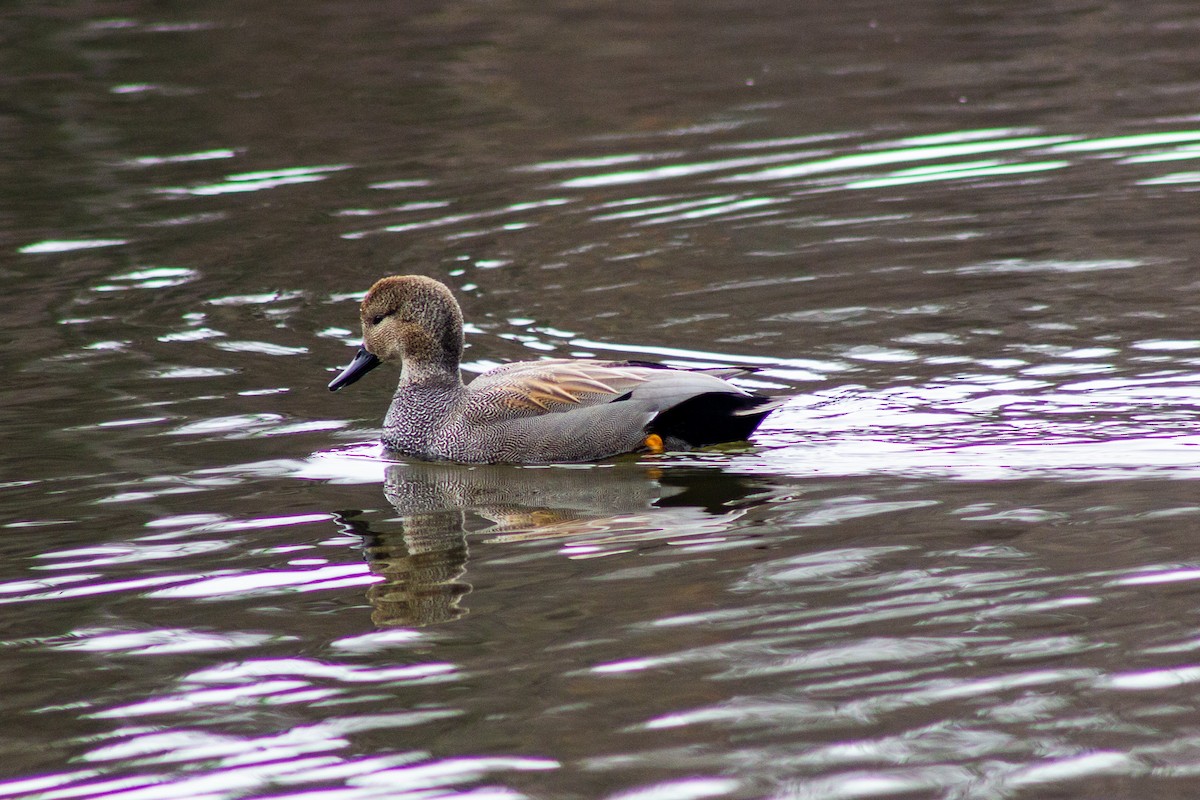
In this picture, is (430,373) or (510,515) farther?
(430,373)

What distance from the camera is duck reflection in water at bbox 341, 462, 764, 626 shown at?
253 inches

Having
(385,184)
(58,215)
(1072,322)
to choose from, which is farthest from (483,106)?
(1072,322)

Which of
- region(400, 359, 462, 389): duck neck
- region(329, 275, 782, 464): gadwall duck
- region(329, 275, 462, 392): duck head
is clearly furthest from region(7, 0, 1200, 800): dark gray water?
region(329, 275, 462, 392): duck head

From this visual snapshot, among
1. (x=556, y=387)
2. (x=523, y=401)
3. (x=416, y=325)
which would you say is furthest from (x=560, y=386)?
(x=416, y=325)

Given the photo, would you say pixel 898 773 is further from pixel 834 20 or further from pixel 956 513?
pixel 834 20

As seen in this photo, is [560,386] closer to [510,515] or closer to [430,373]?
[430,373]

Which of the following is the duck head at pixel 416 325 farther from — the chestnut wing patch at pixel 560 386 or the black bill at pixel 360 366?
the chestnut wing patch at pixel 560 386

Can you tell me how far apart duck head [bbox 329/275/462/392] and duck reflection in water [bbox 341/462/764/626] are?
1.85 feet

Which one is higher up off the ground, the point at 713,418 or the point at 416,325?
the point at 416,325

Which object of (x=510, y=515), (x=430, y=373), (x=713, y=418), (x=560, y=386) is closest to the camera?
(x=510, y=515)

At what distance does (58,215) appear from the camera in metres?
14.0

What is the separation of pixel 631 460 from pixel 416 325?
136 cm

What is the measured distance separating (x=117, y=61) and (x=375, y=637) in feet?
50.8

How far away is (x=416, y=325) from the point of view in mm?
8578
